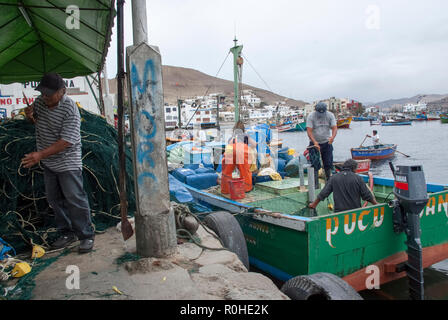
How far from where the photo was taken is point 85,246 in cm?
369

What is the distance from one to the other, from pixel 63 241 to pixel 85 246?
1.24ft

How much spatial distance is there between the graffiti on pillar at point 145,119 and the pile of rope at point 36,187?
1516 millimetres

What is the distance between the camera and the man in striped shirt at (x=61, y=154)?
339cm

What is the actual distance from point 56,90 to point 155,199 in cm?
149

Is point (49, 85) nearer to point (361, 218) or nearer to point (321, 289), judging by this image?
point (321, 289)

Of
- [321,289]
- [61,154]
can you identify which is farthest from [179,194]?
[321,289]

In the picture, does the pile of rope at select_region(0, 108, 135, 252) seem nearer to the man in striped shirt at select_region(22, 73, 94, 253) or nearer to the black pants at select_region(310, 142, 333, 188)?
the man in striped shirt at select_region(22, 73, 94, 253)

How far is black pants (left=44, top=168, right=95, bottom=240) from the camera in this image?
11.8 ft

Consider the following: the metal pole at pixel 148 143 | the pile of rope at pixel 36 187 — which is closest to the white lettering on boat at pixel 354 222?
the metal pole at pixel 148 143

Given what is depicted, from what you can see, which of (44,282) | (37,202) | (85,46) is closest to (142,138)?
(44,282)

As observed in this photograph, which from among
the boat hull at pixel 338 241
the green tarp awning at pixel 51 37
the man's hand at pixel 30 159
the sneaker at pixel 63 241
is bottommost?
the boat hull at pixel 338 241

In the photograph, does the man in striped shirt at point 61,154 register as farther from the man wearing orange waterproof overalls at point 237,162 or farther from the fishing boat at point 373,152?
the fishing boat at point 373,152

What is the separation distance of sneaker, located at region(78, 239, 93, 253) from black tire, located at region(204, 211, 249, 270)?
1823mm
